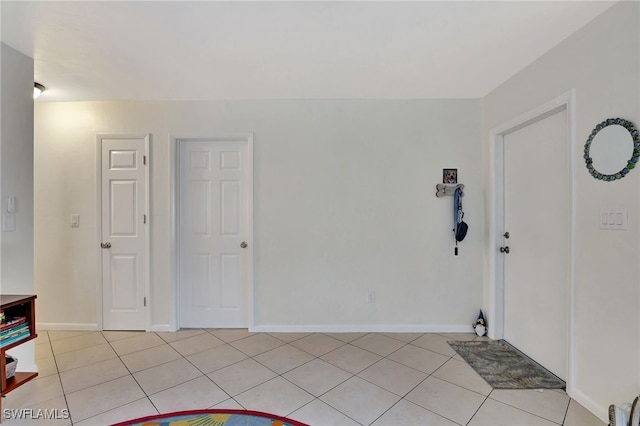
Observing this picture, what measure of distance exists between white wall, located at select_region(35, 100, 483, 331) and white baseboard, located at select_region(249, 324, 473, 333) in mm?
20

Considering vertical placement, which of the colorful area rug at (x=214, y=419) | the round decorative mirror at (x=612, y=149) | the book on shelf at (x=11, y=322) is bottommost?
the colorful area rug at (x=214, y=419)

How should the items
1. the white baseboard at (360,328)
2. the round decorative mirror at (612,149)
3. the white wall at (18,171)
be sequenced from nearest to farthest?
the round decorative mirror at (612,149)
the white wall at (18,171)
the white baseboard at (360,328)

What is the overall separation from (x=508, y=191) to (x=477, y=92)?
103 cm

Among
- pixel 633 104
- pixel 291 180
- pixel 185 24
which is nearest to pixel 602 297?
pixel 633 104

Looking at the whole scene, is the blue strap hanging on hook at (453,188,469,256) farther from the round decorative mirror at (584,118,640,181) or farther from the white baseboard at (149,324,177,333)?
the white baseboard at (149,324,177,333)

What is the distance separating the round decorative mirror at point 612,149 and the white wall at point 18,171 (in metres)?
3.88

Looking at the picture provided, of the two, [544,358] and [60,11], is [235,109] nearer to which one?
[60,11]

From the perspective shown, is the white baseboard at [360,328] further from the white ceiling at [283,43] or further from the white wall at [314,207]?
the white ceiling at [283,43]

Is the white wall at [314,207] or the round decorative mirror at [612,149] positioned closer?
the round decorative mirror at [612,149]

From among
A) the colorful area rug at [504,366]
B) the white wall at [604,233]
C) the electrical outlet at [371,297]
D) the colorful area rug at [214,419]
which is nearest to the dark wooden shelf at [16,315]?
the colorful area rug at [214,419]

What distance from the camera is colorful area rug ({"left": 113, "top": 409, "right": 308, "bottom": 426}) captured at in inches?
64.0

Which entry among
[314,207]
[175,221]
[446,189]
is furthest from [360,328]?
[175,221]

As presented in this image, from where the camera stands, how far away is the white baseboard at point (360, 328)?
2906mm

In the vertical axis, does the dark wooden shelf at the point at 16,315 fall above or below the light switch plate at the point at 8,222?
below
